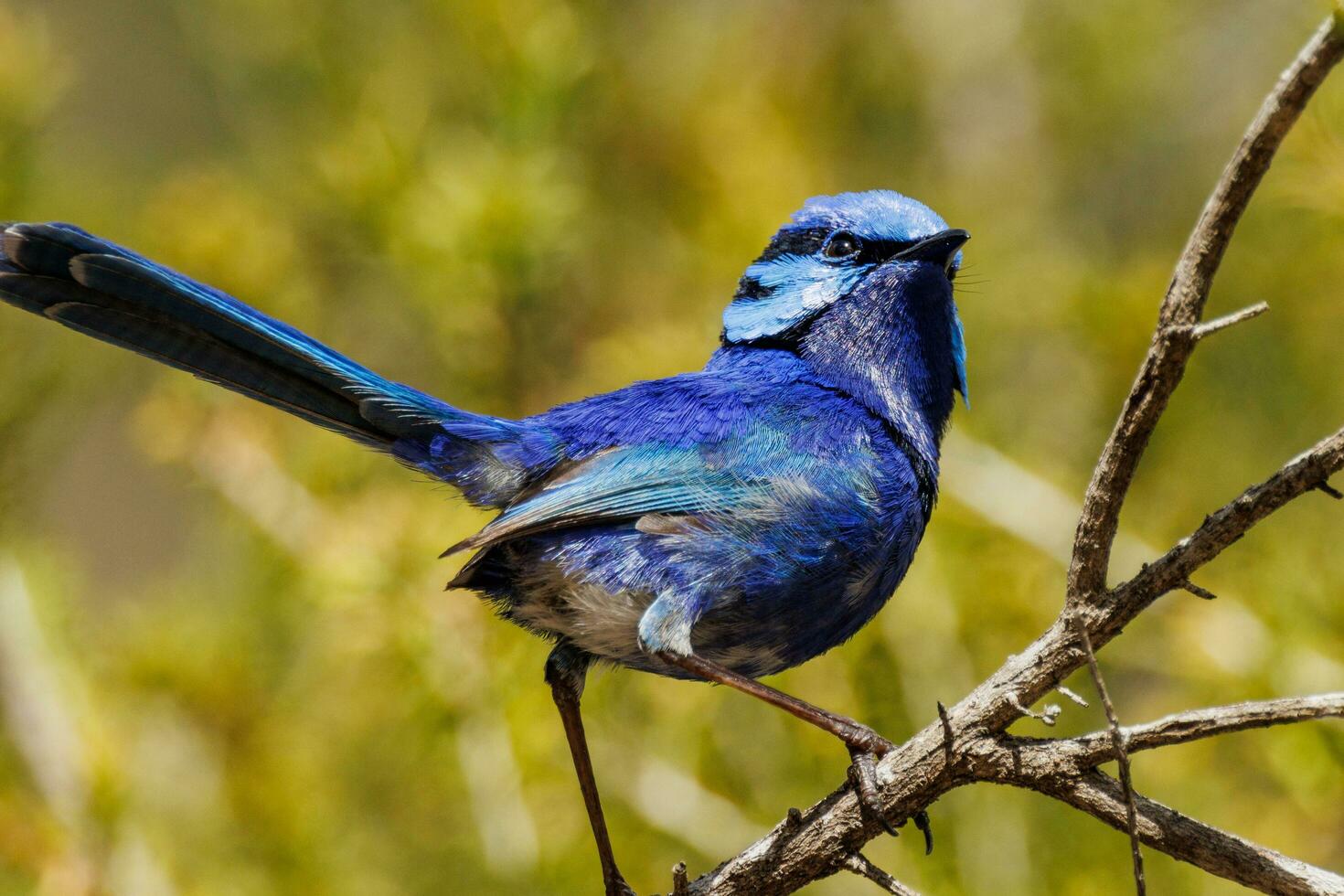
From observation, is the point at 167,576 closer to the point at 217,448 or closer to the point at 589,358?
the point at 217,448

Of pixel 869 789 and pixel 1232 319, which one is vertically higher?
pixel 1232 319

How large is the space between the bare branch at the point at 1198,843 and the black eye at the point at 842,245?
147cm

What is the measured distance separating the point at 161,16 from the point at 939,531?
511 cm

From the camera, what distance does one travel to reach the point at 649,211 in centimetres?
495

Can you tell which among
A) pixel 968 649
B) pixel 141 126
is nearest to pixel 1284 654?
pixel 968 649

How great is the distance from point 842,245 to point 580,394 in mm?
1192

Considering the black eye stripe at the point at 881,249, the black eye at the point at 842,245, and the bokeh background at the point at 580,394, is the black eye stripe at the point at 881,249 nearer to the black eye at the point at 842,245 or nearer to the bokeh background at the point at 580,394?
the black eye at the point at 842,245

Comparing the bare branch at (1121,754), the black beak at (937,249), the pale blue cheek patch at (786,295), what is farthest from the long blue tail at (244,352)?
the bare branch at (1121,754)

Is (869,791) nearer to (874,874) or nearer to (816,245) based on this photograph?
(874,874)

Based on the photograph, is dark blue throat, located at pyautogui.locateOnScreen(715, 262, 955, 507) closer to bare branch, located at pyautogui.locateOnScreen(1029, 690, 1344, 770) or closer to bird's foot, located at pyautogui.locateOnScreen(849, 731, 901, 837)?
bird's foot, located at pyautogui.locateOnScreen(849, 731, 901, 837)

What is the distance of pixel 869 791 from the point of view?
2.23m

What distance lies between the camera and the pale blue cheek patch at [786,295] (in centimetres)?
316

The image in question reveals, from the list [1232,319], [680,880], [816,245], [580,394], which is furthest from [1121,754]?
[580,394]

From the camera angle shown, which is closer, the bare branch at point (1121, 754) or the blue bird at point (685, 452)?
the bare branch at point (1121, 754)
